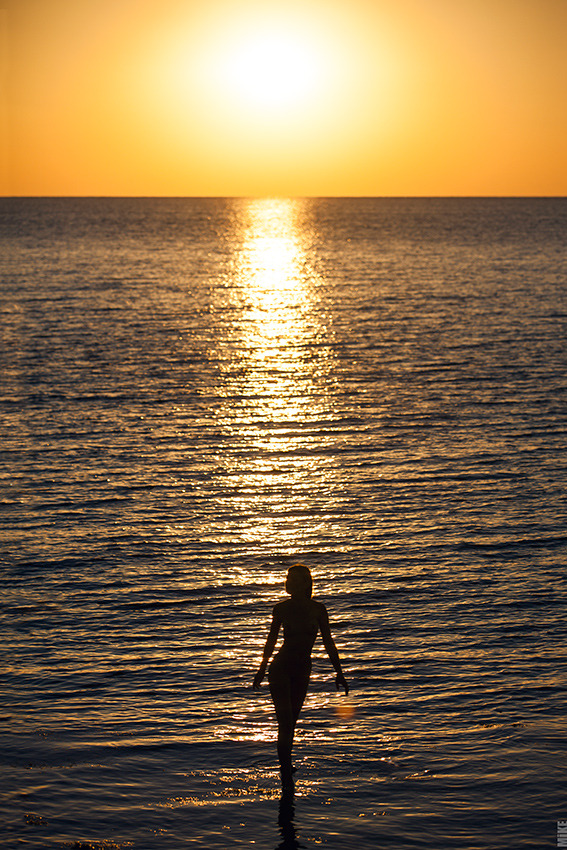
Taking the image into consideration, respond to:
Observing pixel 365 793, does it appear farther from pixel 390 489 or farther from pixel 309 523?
pixel 390 489

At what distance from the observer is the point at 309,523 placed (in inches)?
1052

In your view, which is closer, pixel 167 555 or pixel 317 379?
pixel 167 555

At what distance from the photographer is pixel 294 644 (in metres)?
12.7

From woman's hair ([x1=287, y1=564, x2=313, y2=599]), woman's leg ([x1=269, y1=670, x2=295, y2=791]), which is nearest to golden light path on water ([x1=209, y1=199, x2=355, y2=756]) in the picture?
woman's leg ([x1=269, y1=670, x2=295, y2=791])

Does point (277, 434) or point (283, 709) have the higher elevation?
point (277, 434)

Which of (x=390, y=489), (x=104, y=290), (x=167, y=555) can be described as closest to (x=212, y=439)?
(x=390, y=489)

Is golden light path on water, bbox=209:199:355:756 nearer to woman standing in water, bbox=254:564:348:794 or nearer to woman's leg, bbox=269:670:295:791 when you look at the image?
woman's leg, bbox=269:670:295:791

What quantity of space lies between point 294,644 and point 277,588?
9251 millimetres

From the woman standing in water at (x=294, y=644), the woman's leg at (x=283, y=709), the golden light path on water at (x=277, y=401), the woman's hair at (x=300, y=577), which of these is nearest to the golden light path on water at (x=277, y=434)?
the golden light path on water at (x=277, y=401)

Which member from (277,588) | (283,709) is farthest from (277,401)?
(283,709)

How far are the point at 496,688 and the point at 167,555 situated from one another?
9772 mm

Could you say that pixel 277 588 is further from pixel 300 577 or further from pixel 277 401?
pixel 277 401

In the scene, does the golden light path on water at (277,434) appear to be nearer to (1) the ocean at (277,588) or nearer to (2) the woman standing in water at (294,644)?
(1) the ocean at (277,588)

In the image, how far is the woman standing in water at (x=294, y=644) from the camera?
1266 cm
